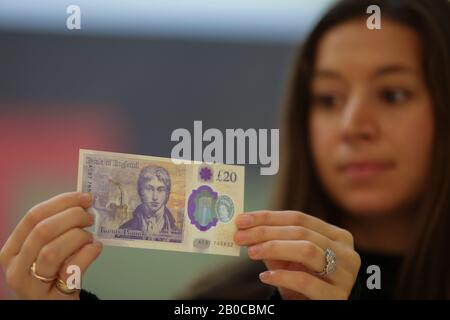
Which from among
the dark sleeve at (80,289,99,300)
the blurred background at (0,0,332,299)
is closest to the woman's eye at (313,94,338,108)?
the blurred background at (0,0,332,299)

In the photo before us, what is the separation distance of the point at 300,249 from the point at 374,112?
48 centimetres

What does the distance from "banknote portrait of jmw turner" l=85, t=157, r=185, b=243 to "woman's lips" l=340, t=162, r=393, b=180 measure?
1.59 ft

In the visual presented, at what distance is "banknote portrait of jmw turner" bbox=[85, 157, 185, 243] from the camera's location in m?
1.42

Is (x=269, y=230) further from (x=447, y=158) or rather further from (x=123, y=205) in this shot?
(x=447, y=158)

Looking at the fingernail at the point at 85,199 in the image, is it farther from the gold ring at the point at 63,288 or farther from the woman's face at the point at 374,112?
the woman's face at the point at 374,112

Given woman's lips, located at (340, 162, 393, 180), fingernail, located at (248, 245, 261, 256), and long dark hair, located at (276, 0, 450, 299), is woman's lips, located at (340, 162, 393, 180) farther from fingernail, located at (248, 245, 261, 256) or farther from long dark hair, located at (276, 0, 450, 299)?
fingernail, located at (248, 245, 261, 256)

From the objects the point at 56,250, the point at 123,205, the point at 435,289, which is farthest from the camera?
the point at 435,289

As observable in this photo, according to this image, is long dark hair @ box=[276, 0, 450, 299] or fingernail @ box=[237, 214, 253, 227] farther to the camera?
long dark hair @ box=[276, 0, 450, 299]

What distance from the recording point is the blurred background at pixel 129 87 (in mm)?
1576

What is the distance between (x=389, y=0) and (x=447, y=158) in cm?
47

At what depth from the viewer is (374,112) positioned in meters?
1.56

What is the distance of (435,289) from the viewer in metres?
1.55

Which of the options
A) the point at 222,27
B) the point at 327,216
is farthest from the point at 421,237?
the point at 222,27

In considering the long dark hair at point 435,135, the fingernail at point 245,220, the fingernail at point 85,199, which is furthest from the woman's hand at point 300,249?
the fingernail at point 85,199
